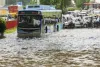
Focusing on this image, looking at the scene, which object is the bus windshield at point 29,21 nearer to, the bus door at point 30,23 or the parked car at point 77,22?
the bus door at point 30,23

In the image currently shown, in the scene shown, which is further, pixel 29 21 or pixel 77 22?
pixel 77 22

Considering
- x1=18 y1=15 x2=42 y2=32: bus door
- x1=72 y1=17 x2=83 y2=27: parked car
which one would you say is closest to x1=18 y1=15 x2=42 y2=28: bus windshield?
x1=18 y1=15 x2=42 y2=32: bus door

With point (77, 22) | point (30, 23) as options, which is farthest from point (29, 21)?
point (77, 22)

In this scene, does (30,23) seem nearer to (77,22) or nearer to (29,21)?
(29,21)

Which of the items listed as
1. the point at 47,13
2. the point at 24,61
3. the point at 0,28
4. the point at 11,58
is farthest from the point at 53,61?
the point at 47,13

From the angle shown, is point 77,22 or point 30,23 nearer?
point 30,23

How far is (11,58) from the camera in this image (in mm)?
18344

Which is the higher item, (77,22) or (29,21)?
(29,21)

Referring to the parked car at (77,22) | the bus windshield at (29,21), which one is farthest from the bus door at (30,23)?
the parked car at (77,22)

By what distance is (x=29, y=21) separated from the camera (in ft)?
117

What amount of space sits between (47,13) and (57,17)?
5.70 metres

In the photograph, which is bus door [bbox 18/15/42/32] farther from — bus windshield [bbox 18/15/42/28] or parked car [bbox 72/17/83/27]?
parked car [bbox 72/17/83/27]

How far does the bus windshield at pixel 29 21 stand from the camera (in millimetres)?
35344

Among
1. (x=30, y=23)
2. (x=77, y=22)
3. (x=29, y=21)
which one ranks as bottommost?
(x=77, y=22)
